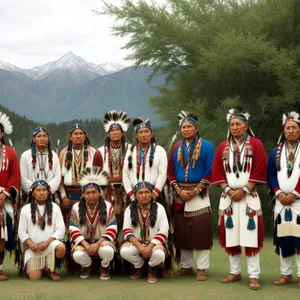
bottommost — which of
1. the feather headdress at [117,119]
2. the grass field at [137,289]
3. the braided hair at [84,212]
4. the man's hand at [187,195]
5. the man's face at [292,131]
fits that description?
the grass field at [137,289]

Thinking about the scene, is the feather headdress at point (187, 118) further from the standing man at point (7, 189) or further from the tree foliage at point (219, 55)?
the tree foliage at point (219, 55)

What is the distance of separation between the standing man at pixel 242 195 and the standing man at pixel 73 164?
1.49 meters

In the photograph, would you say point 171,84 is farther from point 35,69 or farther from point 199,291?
point 35,69

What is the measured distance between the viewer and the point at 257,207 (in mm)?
4895

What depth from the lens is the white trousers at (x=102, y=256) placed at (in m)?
5.11

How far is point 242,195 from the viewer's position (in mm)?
4895

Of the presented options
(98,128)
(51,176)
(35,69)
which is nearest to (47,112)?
(35,69)

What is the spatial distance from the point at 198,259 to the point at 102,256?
0.98m

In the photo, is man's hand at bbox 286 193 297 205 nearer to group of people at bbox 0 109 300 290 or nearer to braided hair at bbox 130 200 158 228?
group of people at bbox 0 109 300 290

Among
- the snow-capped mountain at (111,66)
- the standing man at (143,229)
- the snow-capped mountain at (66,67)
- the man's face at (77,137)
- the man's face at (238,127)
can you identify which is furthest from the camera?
the snow-capped mountain at (111,66)

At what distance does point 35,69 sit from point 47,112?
15838 mm

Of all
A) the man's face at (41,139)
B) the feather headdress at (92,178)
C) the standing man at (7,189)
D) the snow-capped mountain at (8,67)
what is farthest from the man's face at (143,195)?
the snow-capped mountain at (8,67)

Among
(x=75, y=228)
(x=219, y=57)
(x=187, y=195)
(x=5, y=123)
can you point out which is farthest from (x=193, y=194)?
(x=219, y=57)

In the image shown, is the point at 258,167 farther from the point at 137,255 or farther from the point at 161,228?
the point at 137,255
